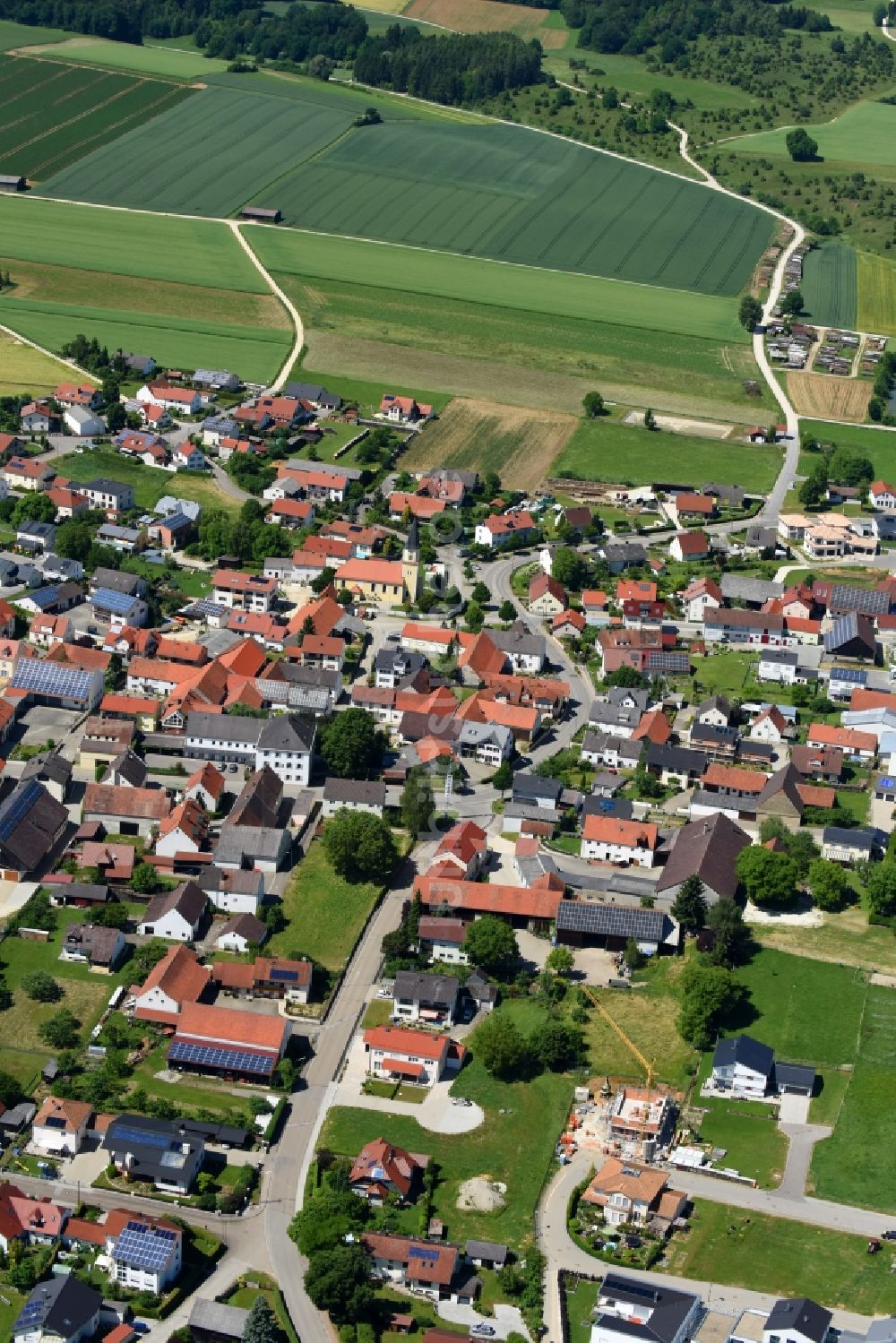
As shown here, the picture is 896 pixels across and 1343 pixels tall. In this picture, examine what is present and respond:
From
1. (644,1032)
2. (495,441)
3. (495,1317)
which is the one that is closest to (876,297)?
(495,441)

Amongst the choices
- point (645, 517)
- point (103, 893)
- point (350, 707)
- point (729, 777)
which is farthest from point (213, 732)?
point (645, 517)

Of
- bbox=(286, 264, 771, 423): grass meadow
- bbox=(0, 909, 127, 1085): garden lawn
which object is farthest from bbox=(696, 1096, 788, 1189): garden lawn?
bbox=(286, 264, 771, 423): grass meadow

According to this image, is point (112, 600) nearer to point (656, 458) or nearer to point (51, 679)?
point (51, 679)

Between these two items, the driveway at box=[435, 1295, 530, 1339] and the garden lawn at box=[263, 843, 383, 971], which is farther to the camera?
the garden lawn at box=[263, 843, 383, 971]

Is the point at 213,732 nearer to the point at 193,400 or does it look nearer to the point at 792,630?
the point at 792,630

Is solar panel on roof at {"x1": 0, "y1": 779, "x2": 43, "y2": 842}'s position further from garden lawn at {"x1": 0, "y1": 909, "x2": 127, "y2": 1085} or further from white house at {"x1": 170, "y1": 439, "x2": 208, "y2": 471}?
white house at {"x1": 170, "y1": 439, "x2": 208, "y2": 471}

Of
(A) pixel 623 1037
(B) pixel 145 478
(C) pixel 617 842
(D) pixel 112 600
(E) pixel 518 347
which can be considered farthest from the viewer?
(E) pixel 518 347
